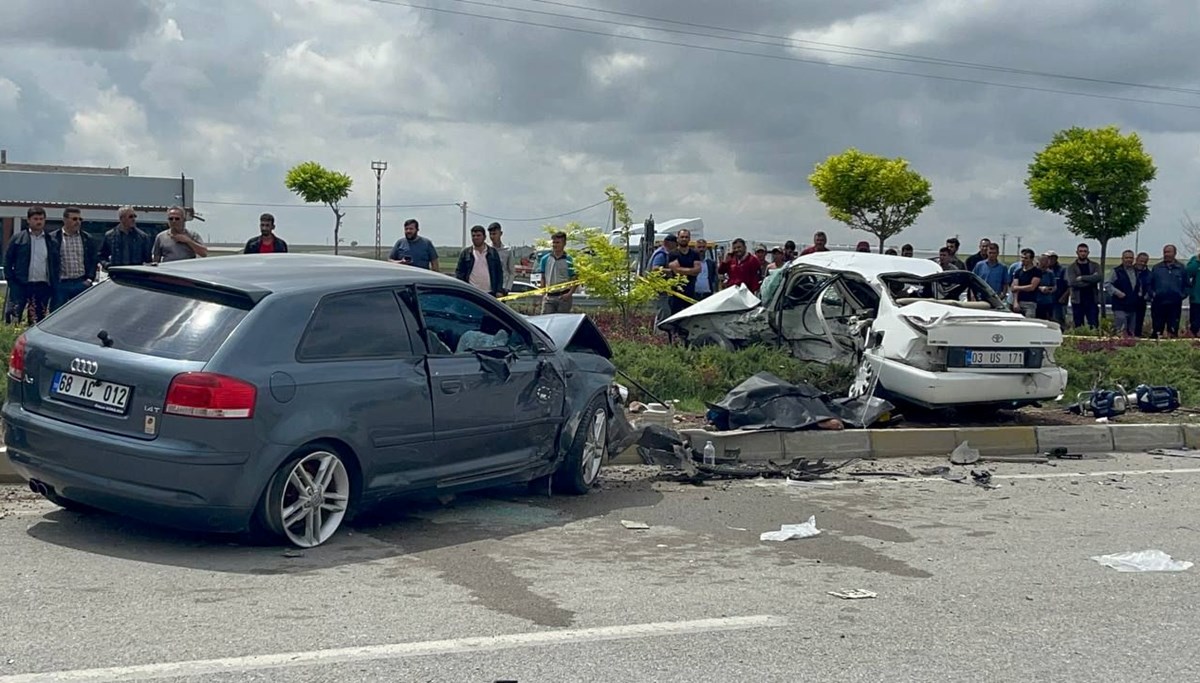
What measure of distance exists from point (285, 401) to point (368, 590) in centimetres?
108

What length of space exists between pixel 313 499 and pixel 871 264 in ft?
25.2

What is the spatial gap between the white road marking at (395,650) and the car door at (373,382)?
1.81m

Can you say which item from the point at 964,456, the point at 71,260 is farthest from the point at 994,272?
the point at 71,260

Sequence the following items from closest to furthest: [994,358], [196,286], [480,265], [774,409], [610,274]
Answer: [196,286]
[774,409]
[994,358]
[480,265]
[610,274]

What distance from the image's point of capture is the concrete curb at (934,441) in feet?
34.2

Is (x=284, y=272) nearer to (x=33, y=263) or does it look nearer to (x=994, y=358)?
(x=994, y=358)

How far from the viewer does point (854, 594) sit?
618 centimetres

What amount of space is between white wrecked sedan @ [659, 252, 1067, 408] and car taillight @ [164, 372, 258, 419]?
6.82 m

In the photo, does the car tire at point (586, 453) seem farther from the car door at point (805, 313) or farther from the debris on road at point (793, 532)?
the car door at point (805, 313)

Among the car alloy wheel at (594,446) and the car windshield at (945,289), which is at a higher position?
the car windshield at (945,289)

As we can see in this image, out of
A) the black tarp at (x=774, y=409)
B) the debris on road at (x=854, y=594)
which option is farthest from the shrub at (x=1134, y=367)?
the debris on road at (x=854, y=594)

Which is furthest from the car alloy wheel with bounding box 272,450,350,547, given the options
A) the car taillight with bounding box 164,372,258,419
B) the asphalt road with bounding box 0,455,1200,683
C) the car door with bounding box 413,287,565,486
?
the car door with bounding box 413,287,565,486

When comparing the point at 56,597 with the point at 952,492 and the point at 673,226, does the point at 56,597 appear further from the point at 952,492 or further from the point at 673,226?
the point at 673,226

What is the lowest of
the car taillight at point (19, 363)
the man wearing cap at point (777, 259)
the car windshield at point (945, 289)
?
the car taillight at point (19, 363)
